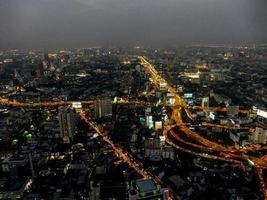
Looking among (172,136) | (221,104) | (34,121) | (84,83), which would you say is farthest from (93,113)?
(84,83)

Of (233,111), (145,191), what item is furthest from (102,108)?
(145,191)

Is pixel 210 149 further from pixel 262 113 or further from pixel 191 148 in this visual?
pixel 262 113

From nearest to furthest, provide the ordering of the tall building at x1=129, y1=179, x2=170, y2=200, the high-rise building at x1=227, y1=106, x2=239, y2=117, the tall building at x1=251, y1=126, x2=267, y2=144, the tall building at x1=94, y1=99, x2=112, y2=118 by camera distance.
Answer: the tall building at x1=129, y1=179, x2=170, y2=200
the tall building at x1=251, y1=126, x2=267, y2=144
the high-rise building at x1=227, y1=106, x2=239, y2=117
the tall building at x1=94, y1=99, x2=112, y2=118

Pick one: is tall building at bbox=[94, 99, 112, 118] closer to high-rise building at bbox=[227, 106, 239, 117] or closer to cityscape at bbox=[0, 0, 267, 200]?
cityscape at bbox=[0, 0, 267, 200]

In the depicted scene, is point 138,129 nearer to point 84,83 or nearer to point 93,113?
point 93,113

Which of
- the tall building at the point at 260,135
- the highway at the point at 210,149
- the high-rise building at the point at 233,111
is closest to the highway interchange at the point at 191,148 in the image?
the highway at the point at 210,149

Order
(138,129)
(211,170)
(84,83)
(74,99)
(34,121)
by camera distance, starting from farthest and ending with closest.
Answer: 1. (84,83)
2. (74,99)
3. (34,121)
4. (138,129)
5. (211,170)

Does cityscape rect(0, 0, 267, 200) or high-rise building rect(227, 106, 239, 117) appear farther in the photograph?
high-rise building rect(227, 106, 239, 117)

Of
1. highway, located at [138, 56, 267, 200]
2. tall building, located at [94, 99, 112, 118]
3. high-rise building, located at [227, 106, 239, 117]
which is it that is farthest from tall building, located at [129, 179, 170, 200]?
high-rise building, located at [227, 106, 239, 117]
